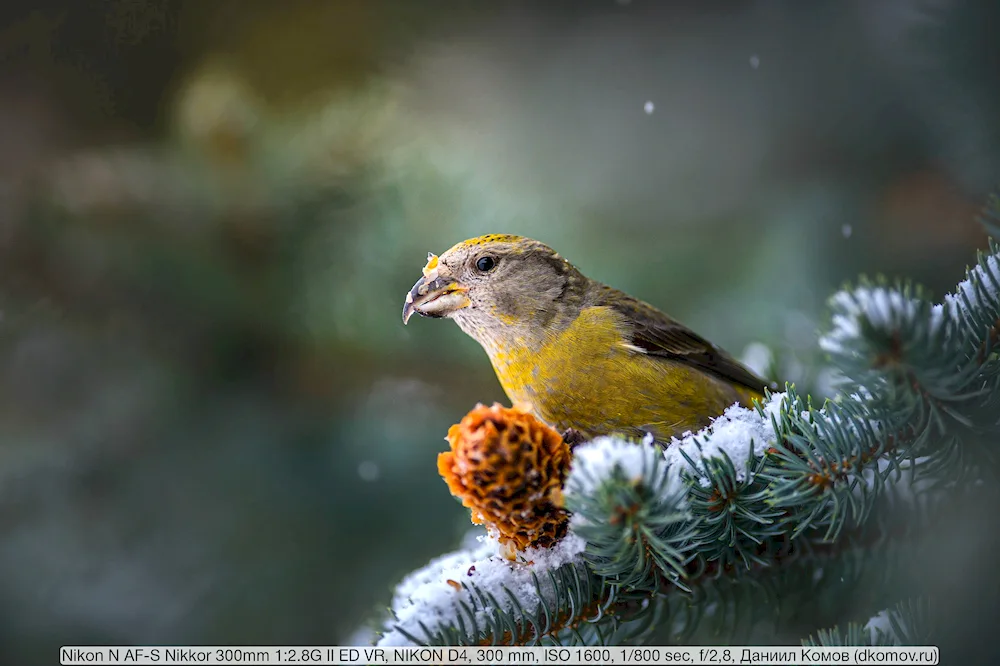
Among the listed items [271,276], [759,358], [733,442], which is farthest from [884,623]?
[271,276]

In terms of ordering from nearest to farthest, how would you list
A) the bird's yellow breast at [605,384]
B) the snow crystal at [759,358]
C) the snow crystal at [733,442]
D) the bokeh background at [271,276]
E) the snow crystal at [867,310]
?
the snow crystal at [867,310] < the snow crystal at [733,442] < the bird's yellow breast at [605,384] < the snow crystal at [759,358] < the bokeh background at [271,276]

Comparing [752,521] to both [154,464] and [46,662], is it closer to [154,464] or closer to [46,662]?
[154,464]

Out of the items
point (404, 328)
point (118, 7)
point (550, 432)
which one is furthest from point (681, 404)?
point (118, 7)

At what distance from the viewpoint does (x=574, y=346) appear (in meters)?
2.03

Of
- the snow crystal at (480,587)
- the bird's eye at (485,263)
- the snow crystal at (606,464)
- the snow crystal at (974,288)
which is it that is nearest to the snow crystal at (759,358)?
the bird's eye at (485,263)

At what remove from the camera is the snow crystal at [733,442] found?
4.35ft

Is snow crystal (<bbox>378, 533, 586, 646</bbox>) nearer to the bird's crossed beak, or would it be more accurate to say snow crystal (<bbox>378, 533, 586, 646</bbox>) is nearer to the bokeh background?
the bird's crossed beak

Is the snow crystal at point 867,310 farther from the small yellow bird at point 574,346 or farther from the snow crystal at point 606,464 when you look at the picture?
the small yellow bird at point 574,346

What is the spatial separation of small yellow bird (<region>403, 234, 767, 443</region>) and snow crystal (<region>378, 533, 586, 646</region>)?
1.79 ft

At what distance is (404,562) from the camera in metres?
2.71

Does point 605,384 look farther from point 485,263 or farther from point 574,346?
point 485,263

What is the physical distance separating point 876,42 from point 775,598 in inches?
115

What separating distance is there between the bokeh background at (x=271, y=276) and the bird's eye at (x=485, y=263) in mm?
760

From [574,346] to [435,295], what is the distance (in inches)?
16.6
